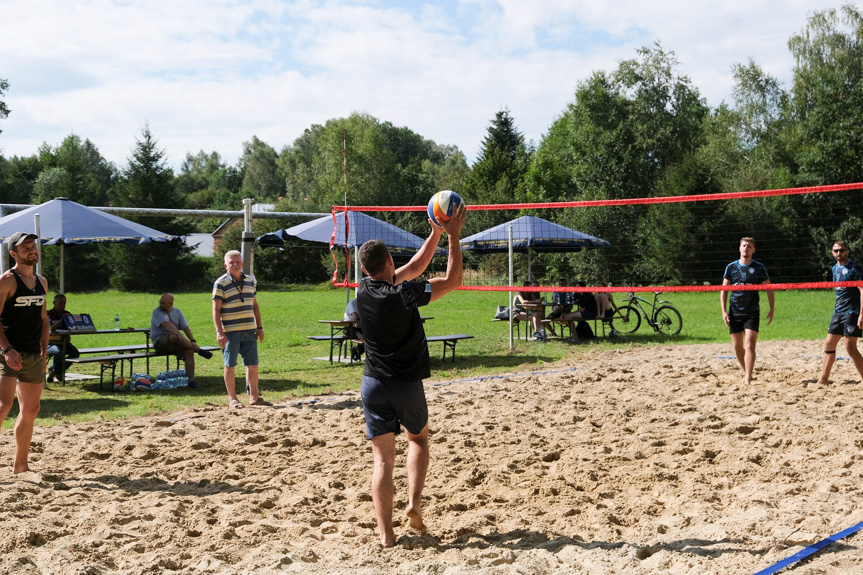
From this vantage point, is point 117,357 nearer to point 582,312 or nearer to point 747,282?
point 747,282

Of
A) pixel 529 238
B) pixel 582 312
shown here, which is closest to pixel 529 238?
pixel 529 238

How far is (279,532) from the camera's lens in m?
4.07

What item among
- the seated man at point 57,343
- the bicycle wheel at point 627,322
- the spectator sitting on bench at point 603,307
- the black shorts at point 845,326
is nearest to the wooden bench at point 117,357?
the seated man at point 57,343

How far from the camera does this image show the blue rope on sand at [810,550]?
3.31 m

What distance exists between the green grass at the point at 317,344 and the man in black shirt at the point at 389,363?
14.5 feet

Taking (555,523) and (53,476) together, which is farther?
(53,476)

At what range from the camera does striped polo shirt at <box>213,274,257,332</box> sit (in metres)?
7.41

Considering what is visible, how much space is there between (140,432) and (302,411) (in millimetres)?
1380

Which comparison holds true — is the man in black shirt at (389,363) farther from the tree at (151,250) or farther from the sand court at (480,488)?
the tree at (151,250)

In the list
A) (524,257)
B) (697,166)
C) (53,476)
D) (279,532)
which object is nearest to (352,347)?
(53,476)

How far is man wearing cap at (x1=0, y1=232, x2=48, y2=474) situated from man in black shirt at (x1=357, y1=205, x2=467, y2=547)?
2.44m

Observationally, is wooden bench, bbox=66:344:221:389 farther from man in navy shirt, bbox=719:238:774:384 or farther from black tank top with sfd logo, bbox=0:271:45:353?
man in navy shirt, bbox=719:238:774:384

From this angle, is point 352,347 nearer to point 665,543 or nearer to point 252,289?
point 252,289

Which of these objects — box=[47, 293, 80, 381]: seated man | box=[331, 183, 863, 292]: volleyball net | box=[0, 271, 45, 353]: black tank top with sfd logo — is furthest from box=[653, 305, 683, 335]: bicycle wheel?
box=[0, 271, 45, 353]: black tank top with sfd logo
